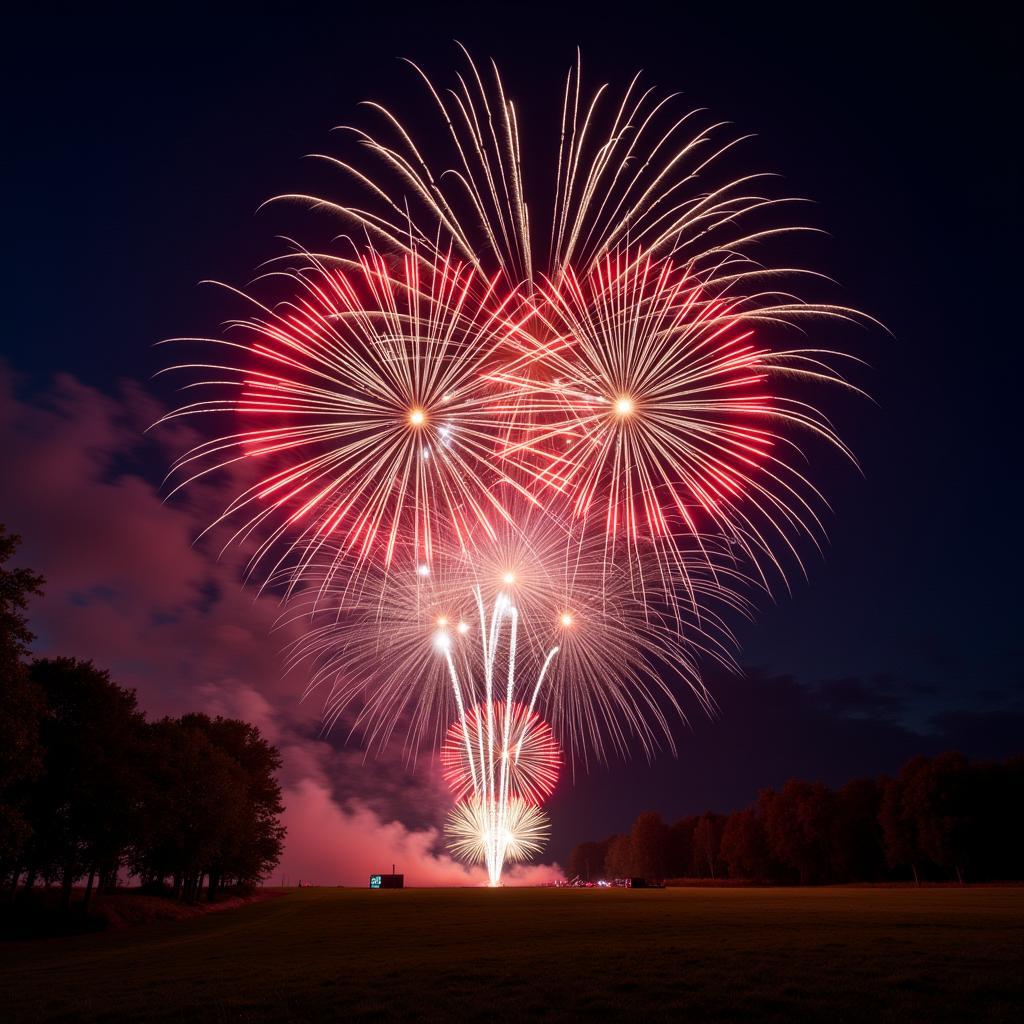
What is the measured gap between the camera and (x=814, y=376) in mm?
28891

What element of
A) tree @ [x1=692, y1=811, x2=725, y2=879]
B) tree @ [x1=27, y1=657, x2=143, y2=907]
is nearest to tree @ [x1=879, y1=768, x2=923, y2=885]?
tree @ [x1=692, y1=811, x2=725, y2=879]

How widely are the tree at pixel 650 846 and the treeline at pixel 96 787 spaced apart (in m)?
92.9

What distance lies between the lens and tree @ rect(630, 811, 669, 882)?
14700 centimetres

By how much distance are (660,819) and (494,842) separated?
103 m

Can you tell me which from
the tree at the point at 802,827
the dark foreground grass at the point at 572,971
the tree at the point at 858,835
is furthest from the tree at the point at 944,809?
the dark foreground grass at the point at 572,971

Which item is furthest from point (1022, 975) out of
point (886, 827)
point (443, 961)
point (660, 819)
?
point (660, 819)

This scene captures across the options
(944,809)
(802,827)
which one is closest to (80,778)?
(944,809)

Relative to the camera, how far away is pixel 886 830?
287 ft

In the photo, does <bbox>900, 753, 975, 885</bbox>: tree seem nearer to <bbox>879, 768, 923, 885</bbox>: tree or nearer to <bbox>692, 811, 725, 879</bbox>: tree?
<bbox>879, 768, 923, 885</bbox>: tree

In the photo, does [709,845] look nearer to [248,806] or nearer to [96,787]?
[248,806]

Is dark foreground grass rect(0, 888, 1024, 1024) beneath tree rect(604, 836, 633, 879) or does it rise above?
beneath

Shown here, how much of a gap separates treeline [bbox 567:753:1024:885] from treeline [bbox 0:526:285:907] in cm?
6528

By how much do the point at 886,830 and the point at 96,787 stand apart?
78219mm

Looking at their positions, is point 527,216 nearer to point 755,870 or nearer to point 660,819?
point 755,870
